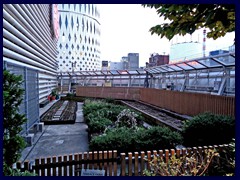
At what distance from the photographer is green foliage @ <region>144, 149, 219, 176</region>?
3.68 m

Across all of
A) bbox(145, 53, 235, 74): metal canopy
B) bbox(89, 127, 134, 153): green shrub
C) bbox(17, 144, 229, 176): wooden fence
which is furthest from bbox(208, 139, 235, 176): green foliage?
bbox(145, 53, 235, 74): metal canopy

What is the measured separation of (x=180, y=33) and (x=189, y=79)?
12669 millimetres

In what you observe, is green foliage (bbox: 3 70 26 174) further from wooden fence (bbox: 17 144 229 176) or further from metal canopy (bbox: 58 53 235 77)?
metal canopy (bbox: 58 53 235 77)

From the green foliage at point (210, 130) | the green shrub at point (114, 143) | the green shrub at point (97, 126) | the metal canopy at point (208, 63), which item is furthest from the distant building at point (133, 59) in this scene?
the green shrub at point (114, 143)

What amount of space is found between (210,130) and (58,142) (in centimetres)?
439

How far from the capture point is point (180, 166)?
3.86m

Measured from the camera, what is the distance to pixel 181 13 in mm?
3154

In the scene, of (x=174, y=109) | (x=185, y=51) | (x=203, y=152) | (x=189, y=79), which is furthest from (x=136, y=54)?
(x=203, y=152)

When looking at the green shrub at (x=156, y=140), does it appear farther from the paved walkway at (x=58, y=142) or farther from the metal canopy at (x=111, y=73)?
the metal canopy at (x=111, y=73)

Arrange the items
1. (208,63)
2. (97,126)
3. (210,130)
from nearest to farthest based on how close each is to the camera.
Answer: (210,130) < (97,126) < (208,63)

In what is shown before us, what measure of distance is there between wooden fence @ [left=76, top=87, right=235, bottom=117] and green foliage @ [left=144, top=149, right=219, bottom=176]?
14.3 feet

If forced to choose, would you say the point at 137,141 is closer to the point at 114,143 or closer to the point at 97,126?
the point at 114,143

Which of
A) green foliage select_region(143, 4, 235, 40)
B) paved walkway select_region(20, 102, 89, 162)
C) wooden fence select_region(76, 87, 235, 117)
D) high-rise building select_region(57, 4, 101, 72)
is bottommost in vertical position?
paved walkway select_region(20, 102, 89, 162)

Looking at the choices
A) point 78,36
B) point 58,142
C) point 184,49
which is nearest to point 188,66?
point 58,142
